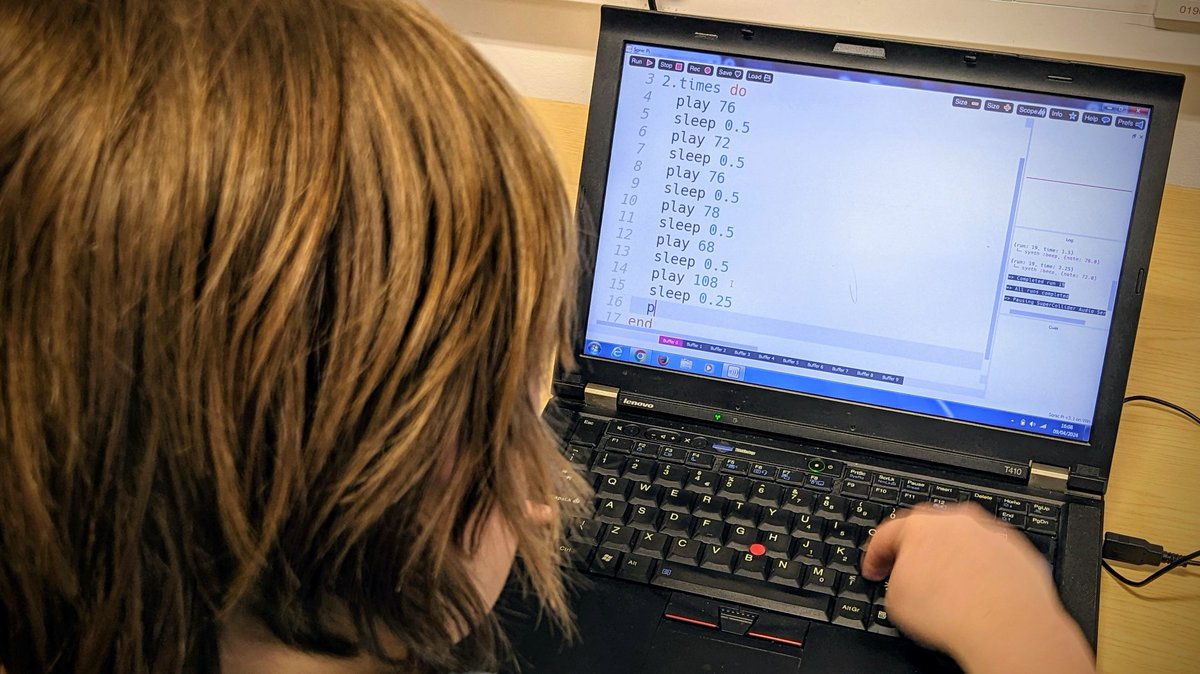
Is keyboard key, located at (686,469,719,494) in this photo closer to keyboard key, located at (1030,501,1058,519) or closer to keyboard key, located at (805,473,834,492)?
keyboard key, located at (805,473,834,492)

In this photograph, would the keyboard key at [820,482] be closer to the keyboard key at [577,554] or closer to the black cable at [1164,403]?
the keyboard key at [577,554]

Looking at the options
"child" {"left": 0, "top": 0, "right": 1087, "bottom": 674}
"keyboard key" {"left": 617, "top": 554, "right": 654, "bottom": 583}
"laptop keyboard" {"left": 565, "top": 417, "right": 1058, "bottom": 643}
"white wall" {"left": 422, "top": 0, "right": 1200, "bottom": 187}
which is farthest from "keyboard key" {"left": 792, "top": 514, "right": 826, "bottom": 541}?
"white wall" {"left": 422, "top": 0, "right": 1200, "bottom": 187}

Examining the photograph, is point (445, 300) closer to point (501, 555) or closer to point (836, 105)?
point (501, 555)

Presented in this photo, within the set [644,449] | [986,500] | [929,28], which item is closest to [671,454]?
[644,449]

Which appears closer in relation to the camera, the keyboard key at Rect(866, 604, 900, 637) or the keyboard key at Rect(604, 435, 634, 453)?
the keyboard key at Rect(866, 604, 900, 637)

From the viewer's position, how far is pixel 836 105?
0.75 m

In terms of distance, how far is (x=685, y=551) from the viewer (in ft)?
2.17

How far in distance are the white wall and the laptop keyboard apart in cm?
42

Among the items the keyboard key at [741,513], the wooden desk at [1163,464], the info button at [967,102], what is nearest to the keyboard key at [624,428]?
the keyboard key at [741,513]

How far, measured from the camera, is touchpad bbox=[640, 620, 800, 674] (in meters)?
0.59

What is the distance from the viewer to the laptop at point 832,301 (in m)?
0.68

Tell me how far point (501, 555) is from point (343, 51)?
11.1 inches

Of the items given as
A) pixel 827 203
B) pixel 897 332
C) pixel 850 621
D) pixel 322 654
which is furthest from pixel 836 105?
pixel 322 654

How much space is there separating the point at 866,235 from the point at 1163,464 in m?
0.29
